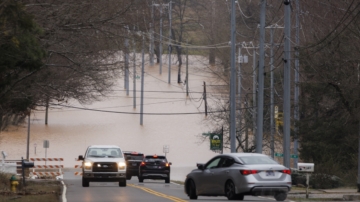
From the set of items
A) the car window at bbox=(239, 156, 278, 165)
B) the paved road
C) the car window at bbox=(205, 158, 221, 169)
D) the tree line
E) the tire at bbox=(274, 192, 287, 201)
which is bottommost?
the paved road

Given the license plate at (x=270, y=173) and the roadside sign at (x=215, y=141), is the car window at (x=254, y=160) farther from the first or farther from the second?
the roadside sign at (x=215, y=141)

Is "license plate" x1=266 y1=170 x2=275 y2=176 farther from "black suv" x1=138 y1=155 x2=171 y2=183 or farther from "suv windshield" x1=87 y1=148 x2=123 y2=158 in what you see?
"black suv" x1=138 y1=155 x2=171 y2=183

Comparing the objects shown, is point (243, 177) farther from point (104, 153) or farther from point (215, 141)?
point (215, 141)

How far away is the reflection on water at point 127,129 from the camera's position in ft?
243

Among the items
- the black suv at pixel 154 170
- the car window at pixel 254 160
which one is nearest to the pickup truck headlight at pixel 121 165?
the black suv at pixel 154 170

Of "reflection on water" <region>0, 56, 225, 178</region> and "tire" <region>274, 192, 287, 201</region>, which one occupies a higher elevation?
"reflection on water" <region>0, 56, 225, 178</region>

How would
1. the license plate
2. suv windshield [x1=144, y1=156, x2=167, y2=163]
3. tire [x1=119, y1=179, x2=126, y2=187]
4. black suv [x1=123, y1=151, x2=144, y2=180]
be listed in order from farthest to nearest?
black suv [x1=123, y1=151, x2=144, y2=180]
suv windshield [x1=144, y1=156, x2=167, y2=163]
tire [x1=119, y1=179, x2=126, y2=187]
the license plate

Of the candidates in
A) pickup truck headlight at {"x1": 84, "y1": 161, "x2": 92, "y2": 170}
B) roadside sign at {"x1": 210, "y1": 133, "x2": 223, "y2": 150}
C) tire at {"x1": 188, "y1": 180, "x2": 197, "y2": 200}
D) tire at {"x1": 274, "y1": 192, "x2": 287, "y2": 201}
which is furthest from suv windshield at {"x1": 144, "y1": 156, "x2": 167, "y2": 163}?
tire at {"x1": 274, "y1": 192, "x2": 287, "y2": 201}

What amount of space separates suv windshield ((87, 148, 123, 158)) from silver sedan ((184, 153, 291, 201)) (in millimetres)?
11598

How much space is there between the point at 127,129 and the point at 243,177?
61153 mm

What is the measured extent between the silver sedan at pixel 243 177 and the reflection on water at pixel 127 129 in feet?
154

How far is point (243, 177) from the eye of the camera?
21938 mm

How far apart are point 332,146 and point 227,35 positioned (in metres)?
43.6

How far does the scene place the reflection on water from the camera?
243 feet
